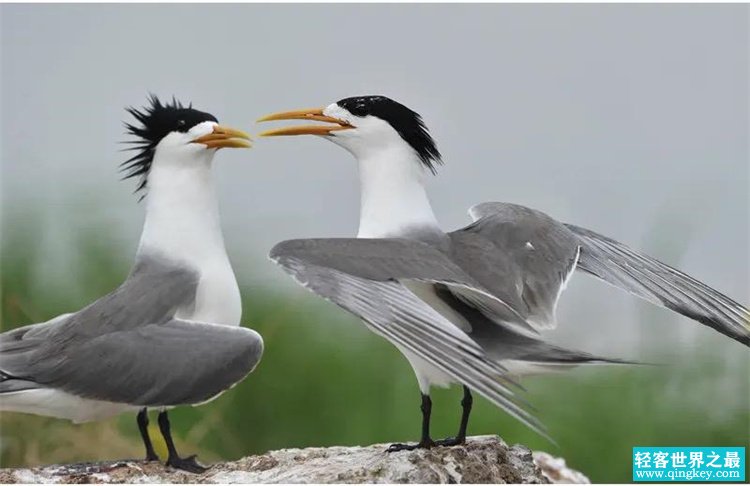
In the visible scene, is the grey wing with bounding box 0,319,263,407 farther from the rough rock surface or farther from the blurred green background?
the blurred green background

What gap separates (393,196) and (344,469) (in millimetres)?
1061

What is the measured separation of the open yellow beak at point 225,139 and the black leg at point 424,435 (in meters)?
1.23

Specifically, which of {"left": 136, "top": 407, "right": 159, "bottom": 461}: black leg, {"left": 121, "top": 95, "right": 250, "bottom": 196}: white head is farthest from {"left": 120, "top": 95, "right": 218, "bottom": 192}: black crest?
{"left": 136, "top": 407, "right": 159, "bottom": 461}: black leg

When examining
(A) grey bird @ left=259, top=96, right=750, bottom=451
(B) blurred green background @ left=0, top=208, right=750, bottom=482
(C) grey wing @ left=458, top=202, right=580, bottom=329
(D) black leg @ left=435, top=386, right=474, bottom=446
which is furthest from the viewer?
(B) blurred green background @ left=0, top=208, right=750, bottom=482

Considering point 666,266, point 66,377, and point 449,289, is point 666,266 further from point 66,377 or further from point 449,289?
point 66,377

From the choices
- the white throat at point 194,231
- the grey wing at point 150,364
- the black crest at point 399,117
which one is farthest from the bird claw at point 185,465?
the black crest at point 399,117

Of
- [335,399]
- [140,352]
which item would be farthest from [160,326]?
[335,399]

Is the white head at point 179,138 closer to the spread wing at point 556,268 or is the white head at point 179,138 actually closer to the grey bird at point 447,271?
the grey bird at point 447,271

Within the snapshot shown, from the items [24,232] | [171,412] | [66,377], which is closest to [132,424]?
[171,412]

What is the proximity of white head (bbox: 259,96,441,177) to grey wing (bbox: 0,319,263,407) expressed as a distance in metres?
0.88

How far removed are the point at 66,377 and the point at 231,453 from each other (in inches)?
67.6

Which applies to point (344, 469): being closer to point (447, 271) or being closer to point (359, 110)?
point (447, 271)

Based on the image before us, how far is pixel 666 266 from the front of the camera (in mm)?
6004

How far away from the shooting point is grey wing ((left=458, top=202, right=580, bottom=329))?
5.27 metres
